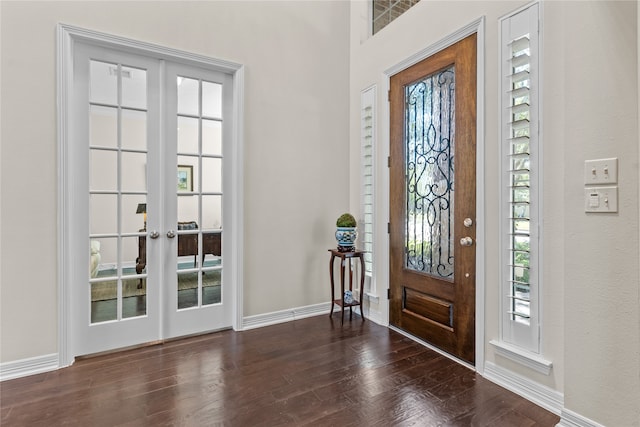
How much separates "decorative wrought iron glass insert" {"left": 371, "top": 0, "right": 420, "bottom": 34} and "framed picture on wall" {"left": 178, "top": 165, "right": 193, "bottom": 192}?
2.41 meters

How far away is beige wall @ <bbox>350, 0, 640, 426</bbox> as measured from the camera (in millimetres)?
1497

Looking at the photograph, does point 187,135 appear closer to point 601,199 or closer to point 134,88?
point 134,88

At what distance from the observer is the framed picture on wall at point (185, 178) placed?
9.35 feet

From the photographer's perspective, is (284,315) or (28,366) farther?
(284,315)

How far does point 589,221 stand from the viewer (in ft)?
5.33

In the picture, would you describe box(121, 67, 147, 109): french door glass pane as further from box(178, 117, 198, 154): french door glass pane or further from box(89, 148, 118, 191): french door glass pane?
box(89, 148, 118, 191): french door glass pane

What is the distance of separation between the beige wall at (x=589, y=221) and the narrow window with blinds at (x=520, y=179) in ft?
0.20

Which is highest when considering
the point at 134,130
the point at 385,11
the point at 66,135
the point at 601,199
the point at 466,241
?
the point at 385,11

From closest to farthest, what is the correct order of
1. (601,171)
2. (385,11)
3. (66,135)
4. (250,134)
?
(601,171), (66,135), (250,134), (385,11)

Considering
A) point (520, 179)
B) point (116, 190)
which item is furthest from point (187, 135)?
point (520, 179)

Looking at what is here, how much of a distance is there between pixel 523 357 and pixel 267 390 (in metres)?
1.59

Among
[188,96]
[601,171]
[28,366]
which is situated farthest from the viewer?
[188,96]

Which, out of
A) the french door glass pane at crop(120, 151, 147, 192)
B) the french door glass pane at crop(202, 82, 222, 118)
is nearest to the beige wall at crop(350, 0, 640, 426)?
the french door glass pane at crop(202, 82, 222, 118)

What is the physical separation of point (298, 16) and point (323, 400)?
3.43 metres
